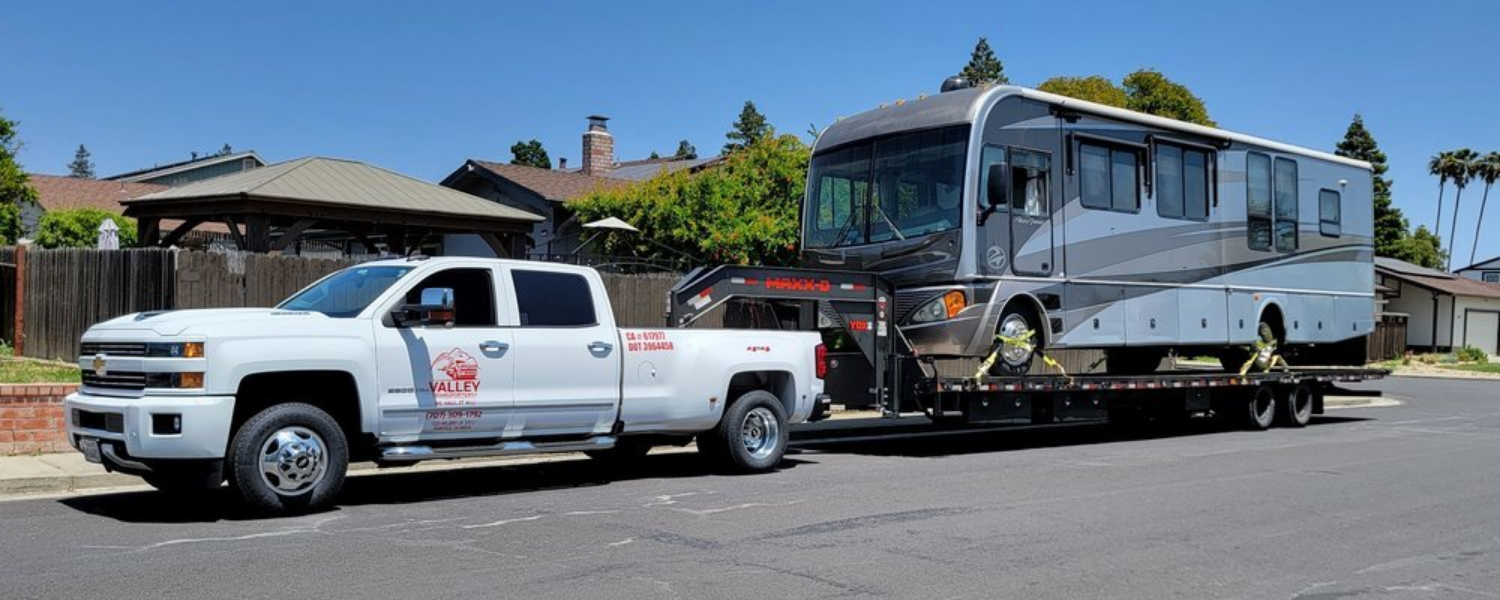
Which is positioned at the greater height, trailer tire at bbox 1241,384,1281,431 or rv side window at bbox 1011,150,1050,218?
rv side window at bbox 1011,150,1050,218

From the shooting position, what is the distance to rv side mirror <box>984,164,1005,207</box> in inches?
556

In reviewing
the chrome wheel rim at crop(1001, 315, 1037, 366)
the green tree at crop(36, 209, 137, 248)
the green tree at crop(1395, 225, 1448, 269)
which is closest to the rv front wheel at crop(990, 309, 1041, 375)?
the chrome wheel rim at crop(1001, 315, 1037, 366)

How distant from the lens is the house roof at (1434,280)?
53.9 metres

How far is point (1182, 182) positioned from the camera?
16.9 meters

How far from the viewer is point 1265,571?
8102 millimetres

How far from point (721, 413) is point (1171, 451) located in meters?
6.31

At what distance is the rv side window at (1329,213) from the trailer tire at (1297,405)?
230 centimetres

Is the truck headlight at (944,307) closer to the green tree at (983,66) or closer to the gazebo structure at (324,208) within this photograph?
the gazebo structure at (324,208)

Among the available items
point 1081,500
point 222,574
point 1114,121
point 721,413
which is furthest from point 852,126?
point 222,574


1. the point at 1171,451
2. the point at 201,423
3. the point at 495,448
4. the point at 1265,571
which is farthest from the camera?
the point at 1171,451

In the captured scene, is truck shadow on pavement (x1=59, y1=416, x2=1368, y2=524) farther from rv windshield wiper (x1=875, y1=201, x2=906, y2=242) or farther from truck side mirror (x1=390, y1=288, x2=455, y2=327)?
rv windshield wiper (x1=875, y1=201, x2=906, y2=242)

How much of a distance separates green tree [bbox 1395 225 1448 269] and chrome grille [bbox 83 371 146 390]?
73.9 metres

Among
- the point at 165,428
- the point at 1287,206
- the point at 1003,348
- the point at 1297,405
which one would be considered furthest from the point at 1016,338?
the point at 165,428

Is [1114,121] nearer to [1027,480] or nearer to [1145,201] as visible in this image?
[1145,201]
